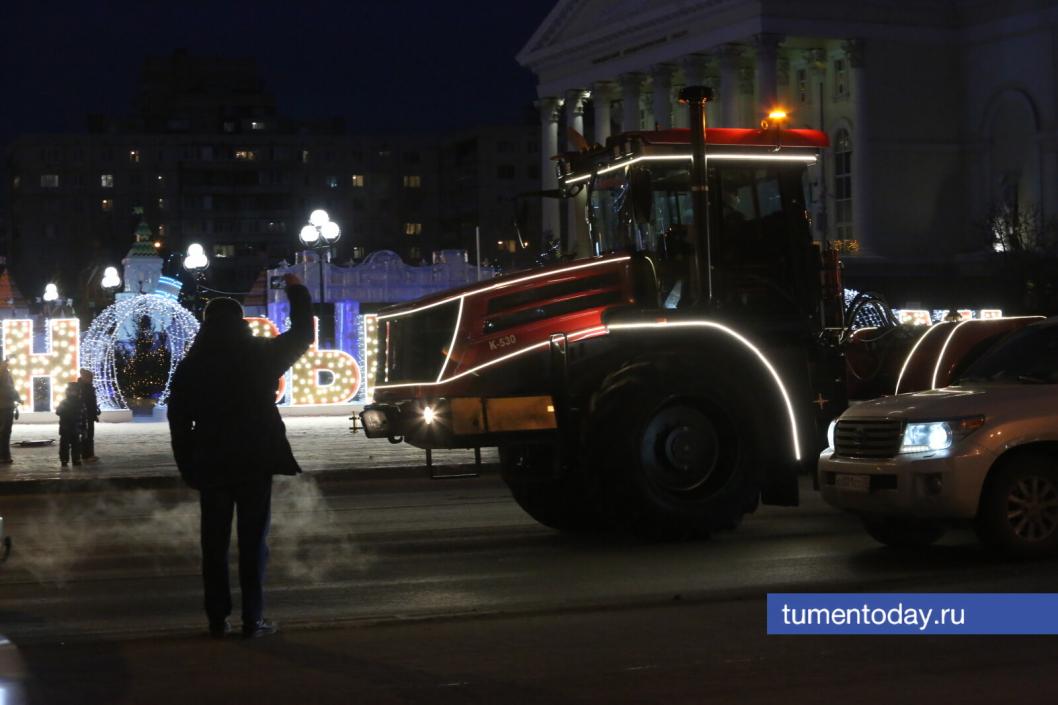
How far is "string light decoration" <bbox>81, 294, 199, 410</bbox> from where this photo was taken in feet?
131

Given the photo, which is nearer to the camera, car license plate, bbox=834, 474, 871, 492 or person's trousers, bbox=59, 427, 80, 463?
car license plate, bbox=834, 474, 871, 492

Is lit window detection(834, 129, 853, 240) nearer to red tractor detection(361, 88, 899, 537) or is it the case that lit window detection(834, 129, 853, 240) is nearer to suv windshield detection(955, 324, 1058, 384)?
red tractor detection(361, 88, 899, 537)

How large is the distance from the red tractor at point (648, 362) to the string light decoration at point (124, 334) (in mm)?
26050

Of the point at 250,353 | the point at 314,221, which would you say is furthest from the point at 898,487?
the point at 314,221

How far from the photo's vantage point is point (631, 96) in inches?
3415

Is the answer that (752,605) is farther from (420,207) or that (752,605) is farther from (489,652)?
(420,207)

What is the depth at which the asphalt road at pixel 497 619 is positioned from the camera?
26.6 ft

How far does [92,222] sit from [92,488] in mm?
125618

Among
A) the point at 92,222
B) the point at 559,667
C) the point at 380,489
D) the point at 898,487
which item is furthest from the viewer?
the point at 92,222

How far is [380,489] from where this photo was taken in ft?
70.2

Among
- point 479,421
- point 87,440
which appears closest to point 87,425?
point 87,440

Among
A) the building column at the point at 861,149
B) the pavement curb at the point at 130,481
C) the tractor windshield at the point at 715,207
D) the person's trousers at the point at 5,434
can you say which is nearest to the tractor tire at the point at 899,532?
the tractor windshield at the point at 715,207

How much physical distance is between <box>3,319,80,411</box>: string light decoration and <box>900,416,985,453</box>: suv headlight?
89.0ft

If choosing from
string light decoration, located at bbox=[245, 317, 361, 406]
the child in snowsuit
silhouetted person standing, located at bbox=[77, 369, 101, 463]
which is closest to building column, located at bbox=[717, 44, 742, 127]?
string light decoration, located at bbox=[245, 317, 361, 406]
